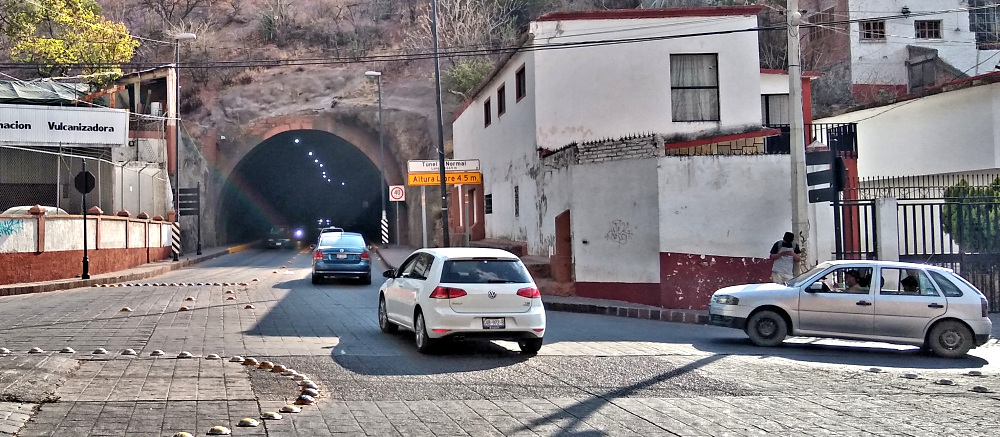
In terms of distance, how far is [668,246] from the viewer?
18203 millimetres

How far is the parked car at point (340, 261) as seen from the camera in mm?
24906

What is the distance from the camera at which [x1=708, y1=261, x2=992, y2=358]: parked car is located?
1325cm

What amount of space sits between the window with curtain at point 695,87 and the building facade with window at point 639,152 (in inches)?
1.4

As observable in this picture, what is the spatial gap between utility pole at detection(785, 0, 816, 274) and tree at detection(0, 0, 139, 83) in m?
33.7

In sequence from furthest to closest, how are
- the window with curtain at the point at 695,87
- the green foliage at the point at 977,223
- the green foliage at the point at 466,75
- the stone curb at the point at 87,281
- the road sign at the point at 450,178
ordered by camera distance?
the green foliage at the point at 466,75 < the road sign at the point at 450,178 < the window with curtain at the point at 695,87 < the stone curb at the point at 87,281 < the green foliage at the point at 977,223

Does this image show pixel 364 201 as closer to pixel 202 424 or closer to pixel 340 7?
pixel 340 7

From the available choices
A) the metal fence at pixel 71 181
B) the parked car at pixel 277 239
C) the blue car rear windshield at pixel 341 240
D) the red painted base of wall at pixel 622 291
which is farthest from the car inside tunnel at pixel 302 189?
the red painted base of wall at pixel 622 291

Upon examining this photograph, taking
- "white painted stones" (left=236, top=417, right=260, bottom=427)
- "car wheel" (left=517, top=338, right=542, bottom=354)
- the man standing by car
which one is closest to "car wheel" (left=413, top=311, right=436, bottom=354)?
"car wheel" (left=517, top=338, right=542, bottom=354)

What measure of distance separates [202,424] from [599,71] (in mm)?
20064

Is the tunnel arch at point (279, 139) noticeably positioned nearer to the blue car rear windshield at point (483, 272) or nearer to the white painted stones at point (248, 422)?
the blue car rear windshield at point (483, 272)

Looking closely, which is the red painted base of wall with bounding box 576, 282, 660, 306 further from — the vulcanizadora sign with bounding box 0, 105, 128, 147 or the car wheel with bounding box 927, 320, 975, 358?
the vulcanizadora sign with bounding box 0, 105, 128, 147

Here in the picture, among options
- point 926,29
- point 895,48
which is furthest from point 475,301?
point 926,29

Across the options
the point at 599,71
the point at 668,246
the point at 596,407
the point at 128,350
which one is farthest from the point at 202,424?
the point at 599,71

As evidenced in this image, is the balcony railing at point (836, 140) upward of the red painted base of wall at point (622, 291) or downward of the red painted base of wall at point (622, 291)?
upward
